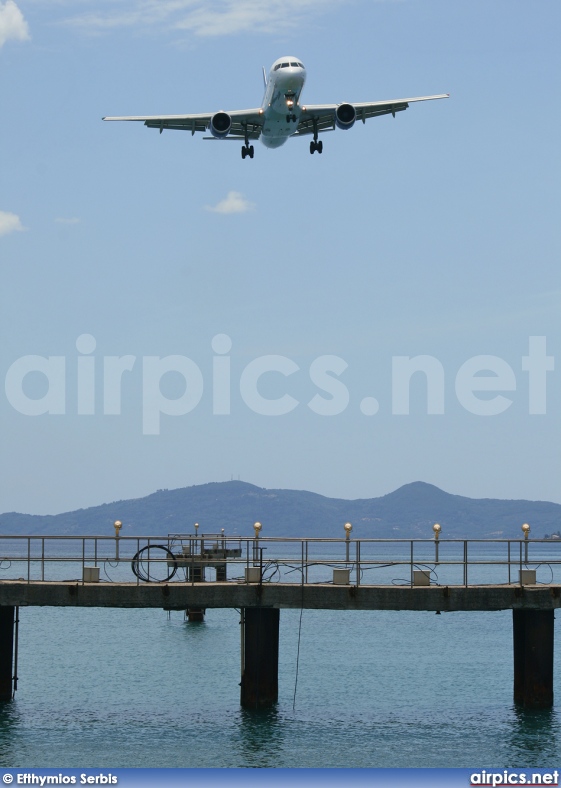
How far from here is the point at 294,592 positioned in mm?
33688

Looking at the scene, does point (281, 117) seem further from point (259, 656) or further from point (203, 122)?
point (259, 656)

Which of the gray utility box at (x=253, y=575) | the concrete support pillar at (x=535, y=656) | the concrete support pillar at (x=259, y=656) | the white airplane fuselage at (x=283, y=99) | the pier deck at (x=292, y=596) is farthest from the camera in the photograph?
the white airplane fuselage at (x=283, y=99)

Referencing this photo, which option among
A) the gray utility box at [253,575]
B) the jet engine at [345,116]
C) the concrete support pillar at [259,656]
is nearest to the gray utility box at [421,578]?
the concrete support pillar at [259,656]

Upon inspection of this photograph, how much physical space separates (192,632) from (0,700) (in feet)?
127

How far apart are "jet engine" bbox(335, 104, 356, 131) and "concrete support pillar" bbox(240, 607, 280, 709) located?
32.2m

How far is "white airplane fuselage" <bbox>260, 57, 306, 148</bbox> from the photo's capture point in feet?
185

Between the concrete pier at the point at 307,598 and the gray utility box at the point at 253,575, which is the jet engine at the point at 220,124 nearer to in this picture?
the gray utility box at the point at 253,575

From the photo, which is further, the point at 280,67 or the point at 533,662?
the point at 280,67

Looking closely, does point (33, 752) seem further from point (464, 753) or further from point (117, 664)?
point (117, 664)

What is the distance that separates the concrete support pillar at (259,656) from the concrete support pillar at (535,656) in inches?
299

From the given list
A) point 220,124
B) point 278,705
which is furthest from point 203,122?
point 278,705

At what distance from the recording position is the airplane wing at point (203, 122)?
61.8m

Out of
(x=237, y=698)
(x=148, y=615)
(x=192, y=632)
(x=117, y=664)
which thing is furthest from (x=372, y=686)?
(x=148, y=615)

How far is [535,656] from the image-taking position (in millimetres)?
34875
